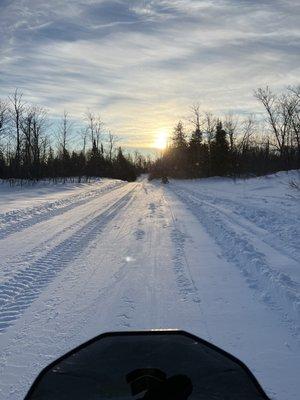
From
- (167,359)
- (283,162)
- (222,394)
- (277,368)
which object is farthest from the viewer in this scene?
(283,162)

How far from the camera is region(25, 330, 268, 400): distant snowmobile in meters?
1.96

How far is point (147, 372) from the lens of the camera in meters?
2.03

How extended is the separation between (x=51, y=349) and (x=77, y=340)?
31 cm

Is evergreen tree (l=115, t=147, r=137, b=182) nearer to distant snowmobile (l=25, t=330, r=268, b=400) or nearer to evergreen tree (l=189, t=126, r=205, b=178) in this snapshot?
evergreen tree (l=189, t=126, r=205, b=178)

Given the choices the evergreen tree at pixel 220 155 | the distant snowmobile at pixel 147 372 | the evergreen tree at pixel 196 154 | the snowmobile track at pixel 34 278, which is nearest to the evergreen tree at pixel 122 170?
the evergreen tree at pixel 196 154

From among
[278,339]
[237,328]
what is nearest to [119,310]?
[237,328]

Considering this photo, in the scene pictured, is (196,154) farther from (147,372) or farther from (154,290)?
(147,372)

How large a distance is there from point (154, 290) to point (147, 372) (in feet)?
16.9

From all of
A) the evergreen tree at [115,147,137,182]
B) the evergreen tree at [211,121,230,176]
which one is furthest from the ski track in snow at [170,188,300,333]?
the evergreen tree at [115,147,137,182]

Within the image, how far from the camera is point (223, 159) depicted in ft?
215

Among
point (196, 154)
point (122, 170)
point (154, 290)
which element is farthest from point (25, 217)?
point (122, 170)

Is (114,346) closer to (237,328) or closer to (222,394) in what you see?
(222,394)

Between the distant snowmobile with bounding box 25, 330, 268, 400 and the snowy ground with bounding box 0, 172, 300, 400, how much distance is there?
2030 millimetres

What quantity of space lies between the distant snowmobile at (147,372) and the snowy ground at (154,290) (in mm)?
2030
